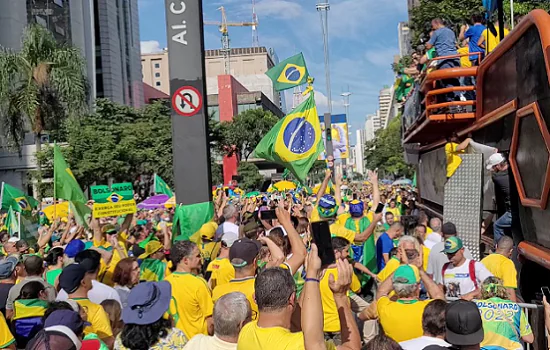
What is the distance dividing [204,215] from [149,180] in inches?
1473

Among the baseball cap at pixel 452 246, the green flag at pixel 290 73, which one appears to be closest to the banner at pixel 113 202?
the green flag at pixel 290 73

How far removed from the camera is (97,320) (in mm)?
4727

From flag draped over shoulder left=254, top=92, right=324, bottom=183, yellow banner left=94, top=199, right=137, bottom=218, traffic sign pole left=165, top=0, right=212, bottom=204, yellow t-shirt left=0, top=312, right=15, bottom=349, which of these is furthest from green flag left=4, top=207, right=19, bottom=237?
yellow t-shirt left=0, top=312, right=15, bottom=349

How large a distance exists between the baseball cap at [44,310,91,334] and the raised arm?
158 centimetres

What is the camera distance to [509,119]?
275 inches

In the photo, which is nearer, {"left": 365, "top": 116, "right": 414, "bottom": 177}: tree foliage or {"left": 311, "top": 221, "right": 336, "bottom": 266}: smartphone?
{"left": 311, "top": 221, "right": 336, "bottom": 266}: smartphone

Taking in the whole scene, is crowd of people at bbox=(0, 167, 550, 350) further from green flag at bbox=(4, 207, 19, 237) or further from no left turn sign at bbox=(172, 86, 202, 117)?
green flag at bbox=(4, 207, 19, 237)

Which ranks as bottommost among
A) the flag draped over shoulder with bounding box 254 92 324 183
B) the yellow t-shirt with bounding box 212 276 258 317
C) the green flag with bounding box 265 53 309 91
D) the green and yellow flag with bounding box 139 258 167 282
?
the green and yellow flag with bounding box 139 258 167 282

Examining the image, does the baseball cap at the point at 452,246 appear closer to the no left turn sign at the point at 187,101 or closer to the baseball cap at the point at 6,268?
the baseball cap at the point at 6,268

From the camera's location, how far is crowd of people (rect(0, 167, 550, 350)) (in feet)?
11.3

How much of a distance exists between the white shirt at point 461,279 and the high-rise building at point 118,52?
69.5 m

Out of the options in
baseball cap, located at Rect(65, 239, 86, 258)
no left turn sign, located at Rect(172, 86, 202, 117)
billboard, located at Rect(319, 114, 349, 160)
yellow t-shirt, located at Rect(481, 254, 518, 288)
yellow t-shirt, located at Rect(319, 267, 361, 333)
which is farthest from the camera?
billboard, located at Rect(319, 114, 349, 160)

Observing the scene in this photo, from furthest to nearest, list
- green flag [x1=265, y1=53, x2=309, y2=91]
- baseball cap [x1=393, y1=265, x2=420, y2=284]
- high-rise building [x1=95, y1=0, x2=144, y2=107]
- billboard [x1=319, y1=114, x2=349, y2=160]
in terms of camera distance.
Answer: high-rise building [x1=95, y1=0, x2=144, y2=107]
billboard [x1=319, y1=114, x2=349, y2=160]
green flag [x1=265, y1=53, x2=309, y2=91]
baseball cap [x1=393, y1=265, x2=420, y2=284]

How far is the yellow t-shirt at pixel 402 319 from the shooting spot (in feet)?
14.5
